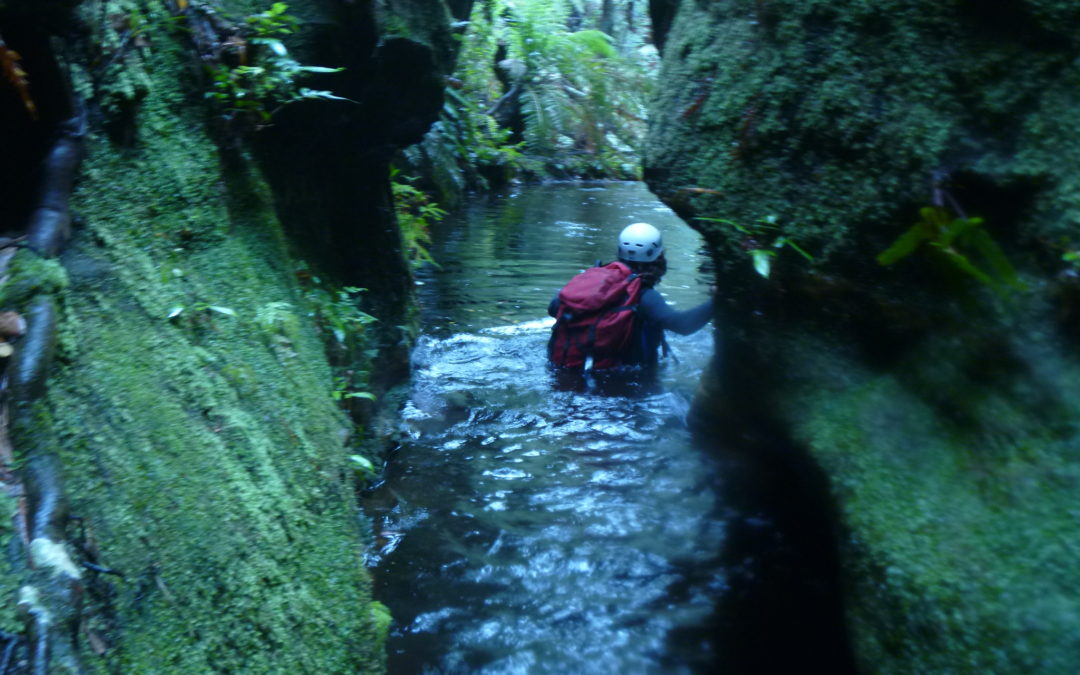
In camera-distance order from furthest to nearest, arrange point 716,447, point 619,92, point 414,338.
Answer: point 619,92 < point 414,338 < point 716,447

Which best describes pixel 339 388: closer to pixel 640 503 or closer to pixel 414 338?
pixel 640 503

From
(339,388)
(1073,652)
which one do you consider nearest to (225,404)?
(339,388)

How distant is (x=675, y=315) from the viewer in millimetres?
6508

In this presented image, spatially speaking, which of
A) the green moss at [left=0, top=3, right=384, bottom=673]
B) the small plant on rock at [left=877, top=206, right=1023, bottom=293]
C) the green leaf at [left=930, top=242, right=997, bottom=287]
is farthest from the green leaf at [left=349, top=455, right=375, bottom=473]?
the green leaf at [left=930, top=242, right=997, bottom=287]

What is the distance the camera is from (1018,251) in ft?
9.11

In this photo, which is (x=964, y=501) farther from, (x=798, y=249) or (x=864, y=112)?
(x=864, y=112)

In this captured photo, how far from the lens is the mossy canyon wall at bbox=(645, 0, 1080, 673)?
243 cm

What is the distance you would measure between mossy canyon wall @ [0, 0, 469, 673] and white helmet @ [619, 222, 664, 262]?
10.2 ft

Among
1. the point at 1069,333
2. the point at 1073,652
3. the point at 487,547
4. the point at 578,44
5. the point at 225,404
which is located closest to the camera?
the point at 1073,652

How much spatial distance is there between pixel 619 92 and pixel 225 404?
1800 cm

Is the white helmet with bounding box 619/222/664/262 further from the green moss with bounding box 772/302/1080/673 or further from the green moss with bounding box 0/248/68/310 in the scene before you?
the green moss with bounding box 0/248/68/310

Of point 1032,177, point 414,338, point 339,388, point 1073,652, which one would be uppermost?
point 1032,177

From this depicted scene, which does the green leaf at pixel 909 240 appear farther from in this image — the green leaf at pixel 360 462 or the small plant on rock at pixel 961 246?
the green leaf at pixel 360 462

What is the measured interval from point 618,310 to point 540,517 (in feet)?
8.57
